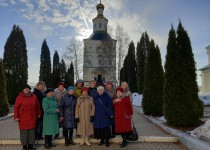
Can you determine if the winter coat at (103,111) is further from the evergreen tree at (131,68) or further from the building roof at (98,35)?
the building roof at (98,35)

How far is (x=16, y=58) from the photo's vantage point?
28.0 metres

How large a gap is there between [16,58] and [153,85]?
820 inches

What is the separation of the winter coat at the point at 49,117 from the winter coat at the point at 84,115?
0.62 metres

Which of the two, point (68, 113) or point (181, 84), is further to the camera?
point (181, 84)

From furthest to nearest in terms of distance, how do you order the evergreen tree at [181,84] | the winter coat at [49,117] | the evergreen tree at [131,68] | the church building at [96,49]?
A: the church building at [96,49]
the evergreen tree at [131,68]
the evergreen tree at [181,84]
the winter coat at [49,117]

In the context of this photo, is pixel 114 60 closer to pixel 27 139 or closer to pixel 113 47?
pixel 113 47

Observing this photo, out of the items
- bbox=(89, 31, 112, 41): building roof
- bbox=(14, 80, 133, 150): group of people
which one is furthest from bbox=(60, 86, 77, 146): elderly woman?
bbox=(89, 31, 112, 41): building roof

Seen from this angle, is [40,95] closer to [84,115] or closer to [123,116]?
[84,115]

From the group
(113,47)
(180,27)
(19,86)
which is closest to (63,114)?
(180,27)

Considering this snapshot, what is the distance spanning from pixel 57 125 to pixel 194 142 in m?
3.59

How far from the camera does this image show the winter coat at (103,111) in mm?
6383

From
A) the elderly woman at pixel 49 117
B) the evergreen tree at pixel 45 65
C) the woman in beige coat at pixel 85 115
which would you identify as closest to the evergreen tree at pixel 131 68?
the evergreen tree at pixel 45 65

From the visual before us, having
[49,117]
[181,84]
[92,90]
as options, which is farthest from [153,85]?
[49,117]

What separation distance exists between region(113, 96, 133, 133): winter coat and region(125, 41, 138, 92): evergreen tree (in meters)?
28.6
